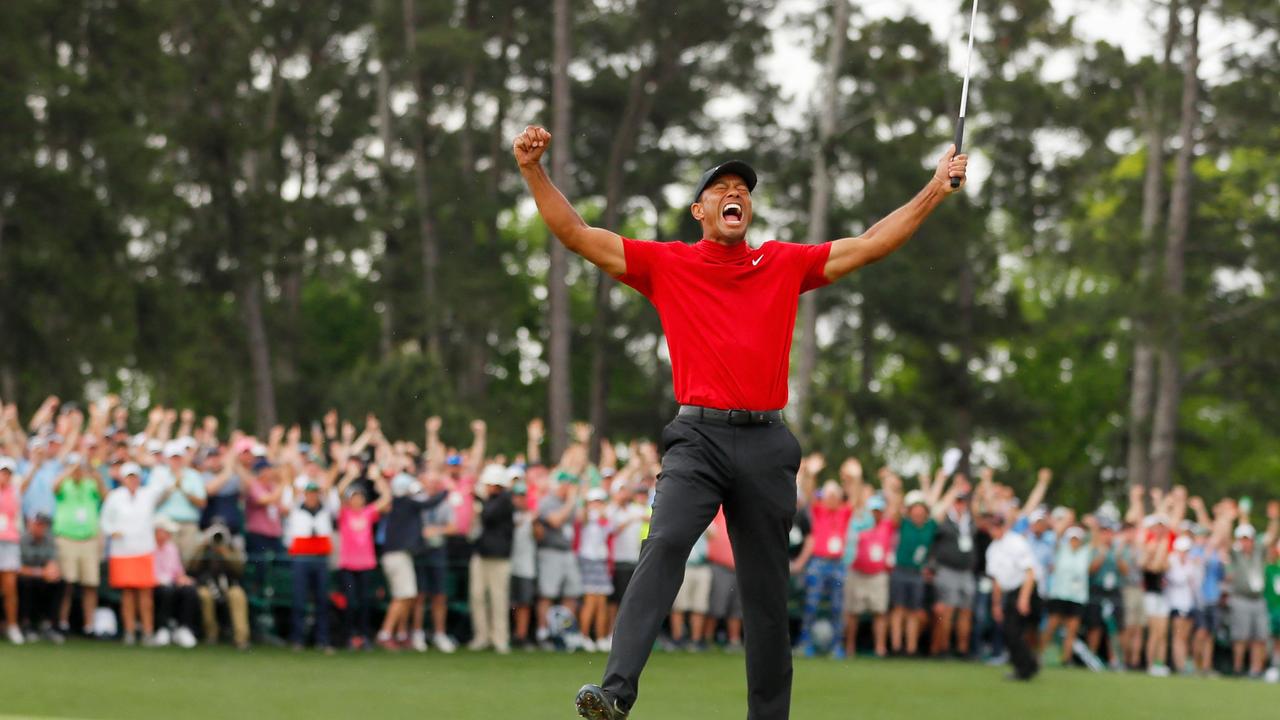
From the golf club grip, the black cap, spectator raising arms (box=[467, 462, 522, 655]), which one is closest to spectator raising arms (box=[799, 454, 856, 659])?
spectator raising arms (box=[467, 462, 522, 655])

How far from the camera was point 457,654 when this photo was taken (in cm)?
1723

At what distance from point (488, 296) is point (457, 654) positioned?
22.5 meters

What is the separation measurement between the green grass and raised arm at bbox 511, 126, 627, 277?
5.24 meters

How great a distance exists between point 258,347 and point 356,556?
66.7 ft

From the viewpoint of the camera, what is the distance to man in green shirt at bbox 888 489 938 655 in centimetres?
2039

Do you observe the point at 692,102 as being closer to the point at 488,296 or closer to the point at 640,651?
the point at 488,296

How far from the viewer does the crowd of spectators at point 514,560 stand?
1695 centimetres

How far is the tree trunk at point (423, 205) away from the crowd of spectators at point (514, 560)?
1748 centimetres

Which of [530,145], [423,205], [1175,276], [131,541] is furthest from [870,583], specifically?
[423,205]

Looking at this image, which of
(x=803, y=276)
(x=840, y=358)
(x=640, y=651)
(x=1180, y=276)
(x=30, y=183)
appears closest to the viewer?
(x=640, y=651)

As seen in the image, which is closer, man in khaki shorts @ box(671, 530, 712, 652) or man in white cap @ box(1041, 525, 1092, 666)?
man in khaki shorts @ box(671, 530, 712, 652)

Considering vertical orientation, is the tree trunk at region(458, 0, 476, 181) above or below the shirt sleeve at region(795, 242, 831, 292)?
above

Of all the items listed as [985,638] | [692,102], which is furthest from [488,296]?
[985,638]

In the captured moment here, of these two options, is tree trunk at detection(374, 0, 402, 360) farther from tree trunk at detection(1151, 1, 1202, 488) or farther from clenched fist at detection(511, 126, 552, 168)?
clenched fist at detection(511, 126, 552, 168)
